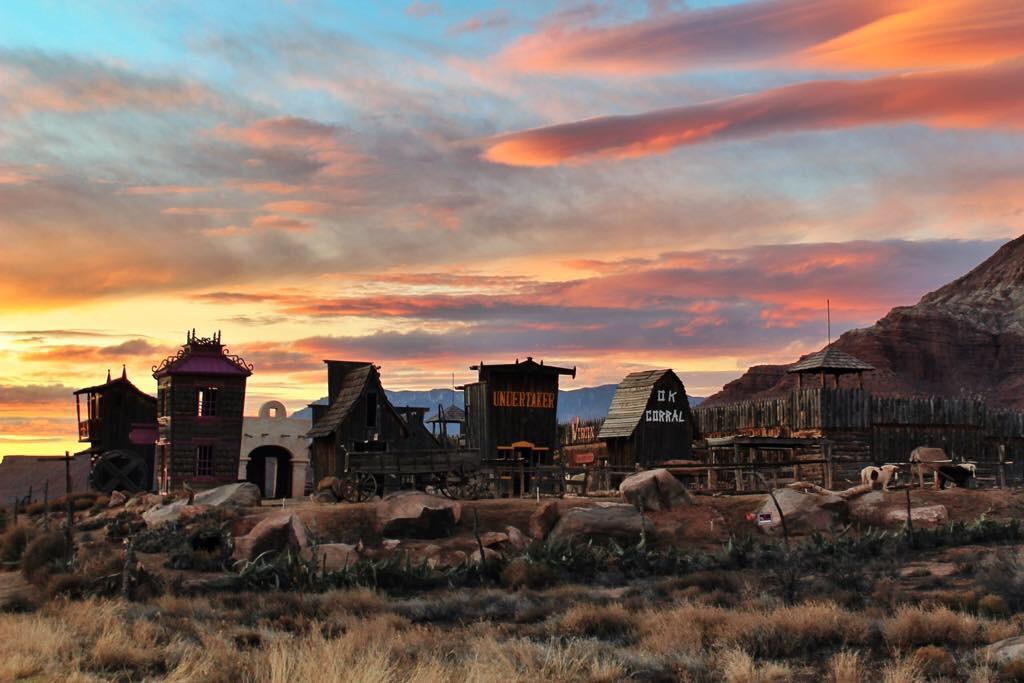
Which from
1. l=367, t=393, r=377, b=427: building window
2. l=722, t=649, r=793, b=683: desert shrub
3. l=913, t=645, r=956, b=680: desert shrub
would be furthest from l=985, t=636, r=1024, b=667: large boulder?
l=367, t=393, r=377, b=427: building window

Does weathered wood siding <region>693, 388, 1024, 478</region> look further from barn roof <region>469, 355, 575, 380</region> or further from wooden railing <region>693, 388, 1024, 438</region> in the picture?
barn roof <region>469, 355, 575, 380</region>

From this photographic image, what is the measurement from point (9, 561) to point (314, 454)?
18.2 meters

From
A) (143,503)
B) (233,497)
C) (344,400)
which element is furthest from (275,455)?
(233,497)

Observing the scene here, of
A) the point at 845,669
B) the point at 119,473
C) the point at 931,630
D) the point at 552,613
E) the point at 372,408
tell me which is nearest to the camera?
the point at 845,669

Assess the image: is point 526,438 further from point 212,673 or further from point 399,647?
point 212,673

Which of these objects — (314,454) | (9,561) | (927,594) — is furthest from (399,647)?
(314,454)

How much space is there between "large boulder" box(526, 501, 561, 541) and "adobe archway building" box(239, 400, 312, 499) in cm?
1973

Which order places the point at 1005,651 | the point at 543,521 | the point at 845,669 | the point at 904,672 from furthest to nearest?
the point at 543,521, the point at 1005,651, the point at 845,669, the point at 904,672

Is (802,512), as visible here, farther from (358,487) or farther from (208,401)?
(208,401)

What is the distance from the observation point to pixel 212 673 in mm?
13547

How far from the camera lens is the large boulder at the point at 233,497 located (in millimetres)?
35156

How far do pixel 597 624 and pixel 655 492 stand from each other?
15.4 meters

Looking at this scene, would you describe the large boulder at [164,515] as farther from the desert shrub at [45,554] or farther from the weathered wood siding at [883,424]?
the weathered wood siding at [883,424]

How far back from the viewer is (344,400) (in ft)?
151
